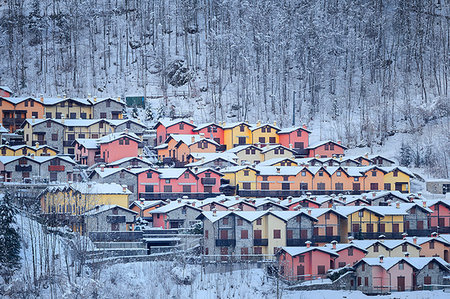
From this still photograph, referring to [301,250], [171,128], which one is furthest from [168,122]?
[301,250]

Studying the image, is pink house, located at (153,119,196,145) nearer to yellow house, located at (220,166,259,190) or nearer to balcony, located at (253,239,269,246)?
yellow house, located at (220,166,259,190)

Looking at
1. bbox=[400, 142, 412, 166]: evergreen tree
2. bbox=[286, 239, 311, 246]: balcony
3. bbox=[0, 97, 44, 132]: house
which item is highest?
bbox=[0, 97, 44, 132]: house

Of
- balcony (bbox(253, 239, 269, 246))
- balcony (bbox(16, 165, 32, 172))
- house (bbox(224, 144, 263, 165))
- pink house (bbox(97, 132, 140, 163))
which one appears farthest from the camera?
house (bbox(224, 144, 263, 165))

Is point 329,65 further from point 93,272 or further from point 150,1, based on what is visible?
point 93,272

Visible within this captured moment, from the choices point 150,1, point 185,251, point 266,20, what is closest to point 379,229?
point 185,251

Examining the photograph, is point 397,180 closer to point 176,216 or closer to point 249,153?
point 249,153

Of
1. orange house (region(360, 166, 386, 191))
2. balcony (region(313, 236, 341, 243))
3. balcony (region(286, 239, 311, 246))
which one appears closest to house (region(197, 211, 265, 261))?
balcony (region(286, 239, 311, 246))
